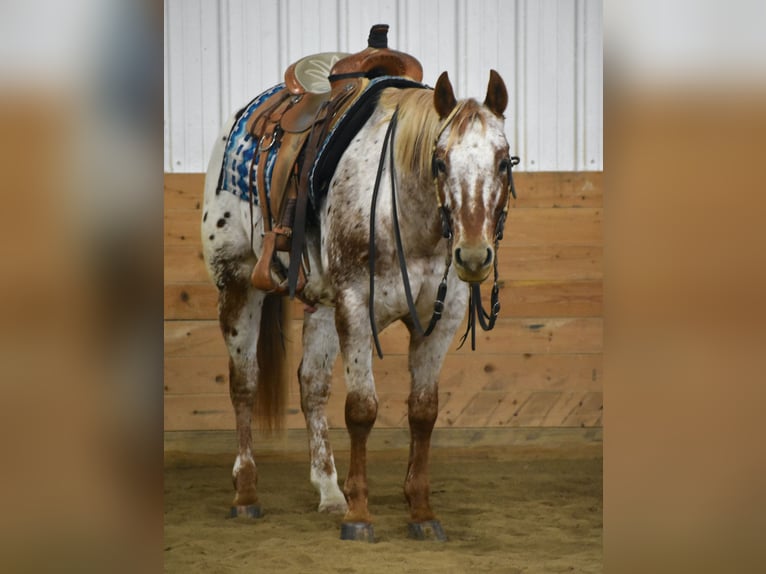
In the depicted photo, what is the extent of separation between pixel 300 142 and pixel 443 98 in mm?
784

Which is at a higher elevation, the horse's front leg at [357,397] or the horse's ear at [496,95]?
the horse's ear at [496,95]

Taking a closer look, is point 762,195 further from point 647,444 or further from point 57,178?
point 57,178

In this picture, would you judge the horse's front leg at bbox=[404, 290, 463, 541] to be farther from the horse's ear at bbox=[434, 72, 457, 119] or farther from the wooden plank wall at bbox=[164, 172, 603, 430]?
the wooden plank wall at bbox=[164, 172, 603, 430]

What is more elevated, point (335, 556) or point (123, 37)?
point (123, 37)

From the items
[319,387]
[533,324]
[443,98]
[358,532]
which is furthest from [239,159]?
[533,324]

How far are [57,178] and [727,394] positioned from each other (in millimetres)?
751

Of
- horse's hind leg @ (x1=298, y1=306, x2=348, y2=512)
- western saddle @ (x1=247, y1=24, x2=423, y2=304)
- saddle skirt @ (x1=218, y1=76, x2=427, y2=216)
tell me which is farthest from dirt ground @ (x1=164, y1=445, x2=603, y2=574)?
saddle skirt @ (x1=218, y1=76, x2=427, y2=216)

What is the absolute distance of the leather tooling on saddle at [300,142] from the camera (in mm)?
3309

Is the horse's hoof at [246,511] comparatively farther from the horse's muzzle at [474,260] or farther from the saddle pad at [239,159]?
the horse's muzzle at [474,260]

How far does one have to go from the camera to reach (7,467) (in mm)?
967

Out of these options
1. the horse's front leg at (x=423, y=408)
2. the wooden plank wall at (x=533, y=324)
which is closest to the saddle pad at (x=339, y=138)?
the horse's front leg at (x=423, y=408)

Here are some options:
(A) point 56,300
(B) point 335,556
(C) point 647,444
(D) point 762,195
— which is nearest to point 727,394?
(C) point 647,444

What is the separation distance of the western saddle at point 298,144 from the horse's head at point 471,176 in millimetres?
591

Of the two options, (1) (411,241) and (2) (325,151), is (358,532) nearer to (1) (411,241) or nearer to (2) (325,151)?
(1) (411,241)
